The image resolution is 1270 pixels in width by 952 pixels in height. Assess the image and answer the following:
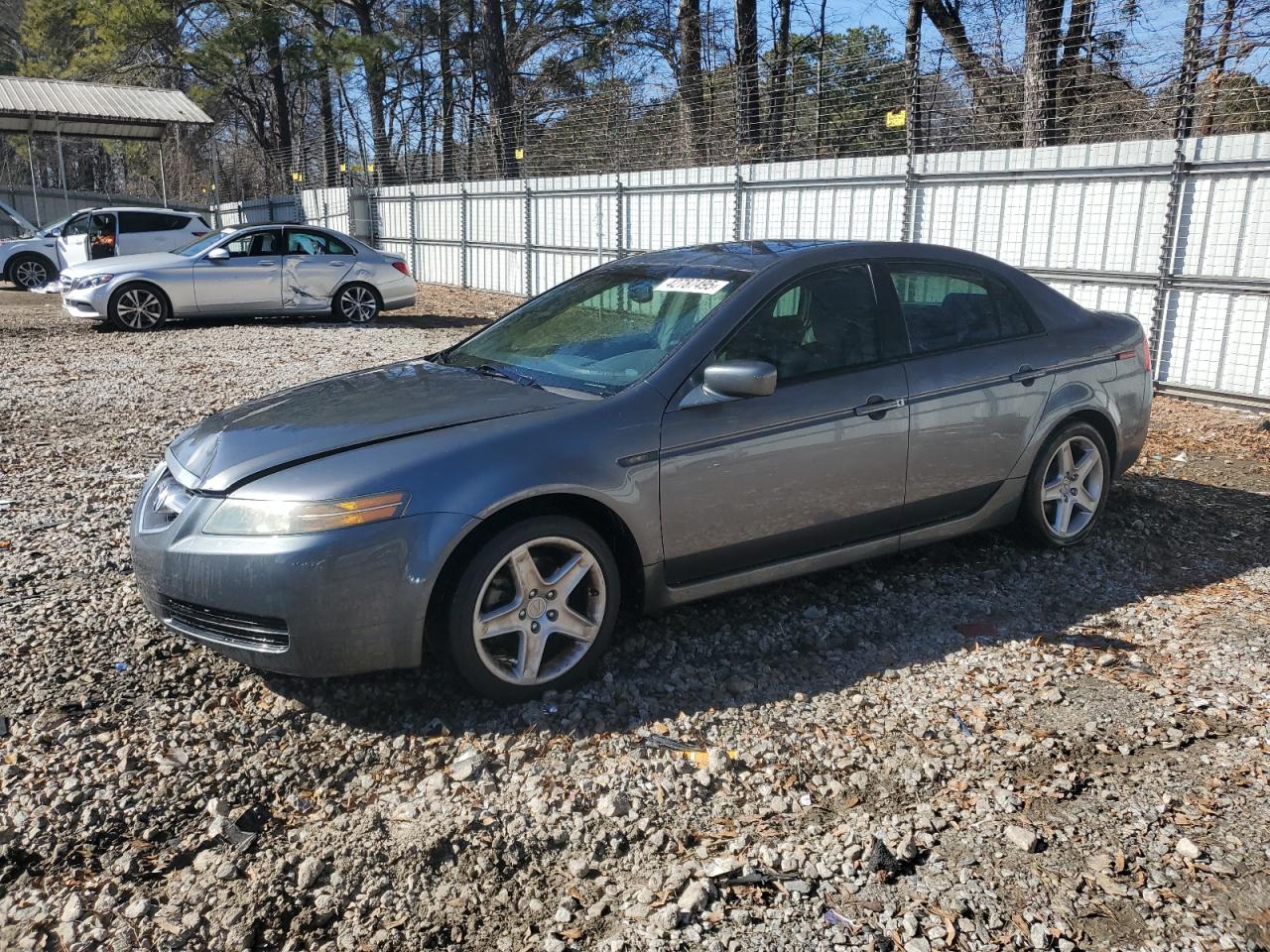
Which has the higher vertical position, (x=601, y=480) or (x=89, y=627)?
(x=601, y=480)

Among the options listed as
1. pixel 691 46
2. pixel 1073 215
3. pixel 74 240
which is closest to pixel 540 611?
pixel 1073 215

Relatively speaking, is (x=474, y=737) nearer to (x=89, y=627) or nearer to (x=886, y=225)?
(x=89, y=627)

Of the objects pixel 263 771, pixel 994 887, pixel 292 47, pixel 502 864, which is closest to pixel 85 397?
pixel 263 771

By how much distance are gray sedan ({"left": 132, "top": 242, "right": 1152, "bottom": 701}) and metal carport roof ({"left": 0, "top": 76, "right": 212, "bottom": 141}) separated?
83.5 feet

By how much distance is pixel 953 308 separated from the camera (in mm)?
4742

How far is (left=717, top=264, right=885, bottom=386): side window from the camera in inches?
161

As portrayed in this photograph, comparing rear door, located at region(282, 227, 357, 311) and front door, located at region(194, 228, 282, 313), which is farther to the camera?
rear door, located at region(282, 227, 357, 311)

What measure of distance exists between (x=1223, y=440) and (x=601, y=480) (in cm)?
612

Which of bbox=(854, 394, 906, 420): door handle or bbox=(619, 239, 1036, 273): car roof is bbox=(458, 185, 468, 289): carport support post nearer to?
bbox=(619, 239, 1036, 273): car roof

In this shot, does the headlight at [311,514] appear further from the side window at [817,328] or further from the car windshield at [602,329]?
the side window at [817,328]

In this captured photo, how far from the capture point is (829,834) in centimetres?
290

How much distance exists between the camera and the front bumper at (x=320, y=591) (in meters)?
3.23

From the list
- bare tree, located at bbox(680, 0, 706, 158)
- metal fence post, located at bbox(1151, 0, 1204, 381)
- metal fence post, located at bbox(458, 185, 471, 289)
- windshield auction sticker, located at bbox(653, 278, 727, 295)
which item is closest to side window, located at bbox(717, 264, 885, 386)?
windshield auction sticker, located at bbox(653, 278, 727, 295)

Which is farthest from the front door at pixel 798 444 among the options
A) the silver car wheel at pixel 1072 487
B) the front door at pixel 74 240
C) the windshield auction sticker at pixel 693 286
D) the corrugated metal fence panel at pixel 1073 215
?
the front door at pixel 74 240
